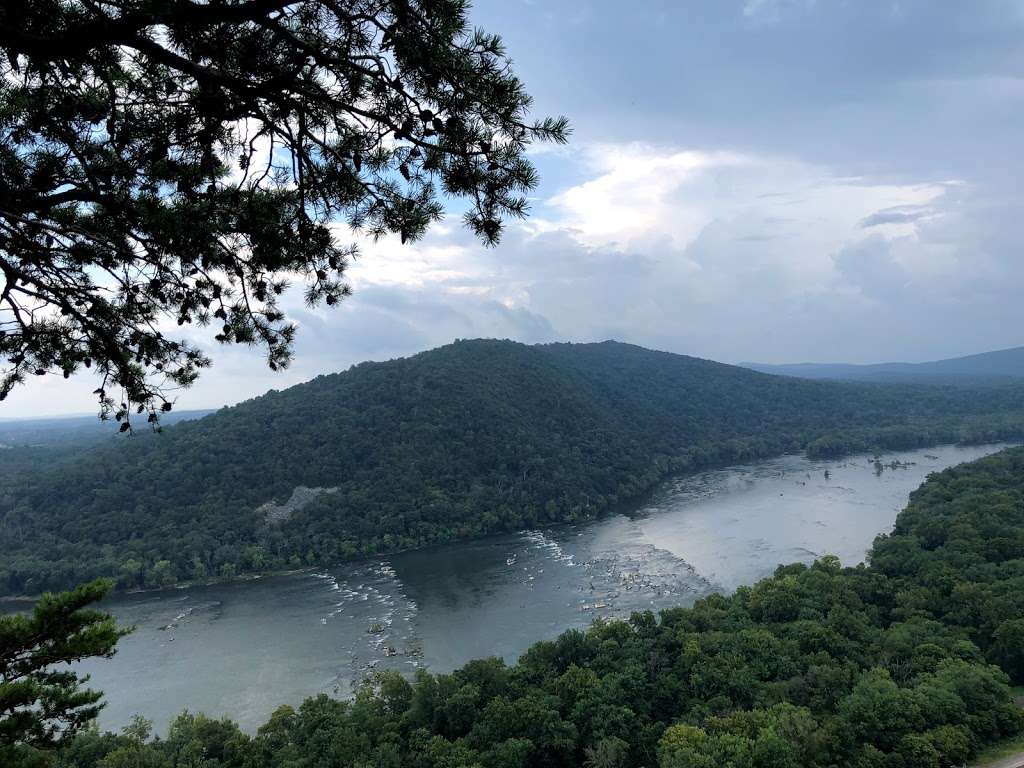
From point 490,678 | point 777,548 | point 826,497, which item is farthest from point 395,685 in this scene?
point 826,497

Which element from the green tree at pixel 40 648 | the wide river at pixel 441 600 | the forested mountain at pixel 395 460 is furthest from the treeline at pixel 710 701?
the forested mountain at pixel 395 460

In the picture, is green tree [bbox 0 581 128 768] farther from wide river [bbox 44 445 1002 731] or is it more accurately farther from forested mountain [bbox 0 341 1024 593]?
forested mountain [bbox 0 341 1024 593]

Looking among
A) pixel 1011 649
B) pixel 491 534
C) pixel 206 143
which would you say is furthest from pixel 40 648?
pixel 491 534

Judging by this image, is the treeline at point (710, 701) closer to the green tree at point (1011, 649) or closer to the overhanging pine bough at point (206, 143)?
the green tree at point (1011, 649)

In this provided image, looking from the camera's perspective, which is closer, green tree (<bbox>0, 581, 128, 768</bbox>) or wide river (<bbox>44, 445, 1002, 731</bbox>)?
green tree (<bbox>0, 581, 128, 768</bbox>)

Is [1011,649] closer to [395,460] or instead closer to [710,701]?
[710,701]

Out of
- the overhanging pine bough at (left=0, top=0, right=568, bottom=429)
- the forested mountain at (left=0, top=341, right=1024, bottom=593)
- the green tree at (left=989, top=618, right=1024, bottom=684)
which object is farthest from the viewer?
the forested mountain at (left=0, top=341, right=1024, bottom=593)

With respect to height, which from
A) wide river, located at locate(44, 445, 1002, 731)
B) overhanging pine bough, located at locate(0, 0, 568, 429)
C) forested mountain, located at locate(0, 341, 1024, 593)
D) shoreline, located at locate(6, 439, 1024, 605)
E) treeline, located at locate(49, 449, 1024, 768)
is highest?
overhanging pine bough, located at locate(0, 0, 568, 429)

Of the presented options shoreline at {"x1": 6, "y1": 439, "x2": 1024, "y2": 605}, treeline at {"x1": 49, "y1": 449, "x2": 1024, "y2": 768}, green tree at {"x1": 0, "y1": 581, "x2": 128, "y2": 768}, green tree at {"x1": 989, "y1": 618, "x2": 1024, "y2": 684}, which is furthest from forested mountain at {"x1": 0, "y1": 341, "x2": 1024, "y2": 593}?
green tree at {"x1": 0, "y1": 581, "x2": 128, "y2": 768}
